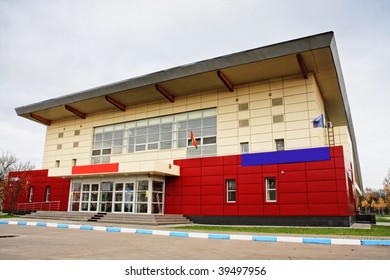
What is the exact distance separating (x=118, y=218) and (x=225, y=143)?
316 inches

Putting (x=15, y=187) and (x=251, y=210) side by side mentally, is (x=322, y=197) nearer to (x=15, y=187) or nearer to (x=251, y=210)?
(x=251, y=210)

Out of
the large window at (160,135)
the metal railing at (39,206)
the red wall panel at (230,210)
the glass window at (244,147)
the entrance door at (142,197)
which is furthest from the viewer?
the metal railing at (39,206)

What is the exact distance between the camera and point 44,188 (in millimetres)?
27594

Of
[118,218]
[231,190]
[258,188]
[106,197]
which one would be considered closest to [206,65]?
[231,190]

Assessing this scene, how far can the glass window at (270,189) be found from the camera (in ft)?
60.3

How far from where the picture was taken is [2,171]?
38.0 meters

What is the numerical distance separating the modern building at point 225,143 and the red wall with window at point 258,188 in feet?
0.17

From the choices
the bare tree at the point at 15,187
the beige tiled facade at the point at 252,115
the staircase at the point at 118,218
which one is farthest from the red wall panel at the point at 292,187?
the bare tree at the point at 15,187

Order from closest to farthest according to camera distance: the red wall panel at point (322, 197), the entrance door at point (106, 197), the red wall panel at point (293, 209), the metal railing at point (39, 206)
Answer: the red wall panel at point (322, 197) < the red wall panel at point (293, 209) < the entrance door at point (106, 197) < the metal railing at point (39, 206)

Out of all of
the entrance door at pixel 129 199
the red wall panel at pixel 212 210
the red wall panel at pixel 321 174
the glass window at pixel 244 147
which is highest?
the glass window at pixel 244 147

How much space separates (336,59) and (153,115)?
12.7m

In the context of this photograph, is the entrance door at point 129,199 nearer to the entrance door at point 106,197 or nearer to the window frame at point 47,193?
the entrance door at point 106,197

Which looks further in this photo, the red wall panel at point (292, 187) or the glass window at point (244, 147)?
the glass window at point (244, 147)

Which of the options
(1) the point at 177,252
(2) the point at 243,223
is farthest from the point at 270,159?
(1) the point at 177,252
